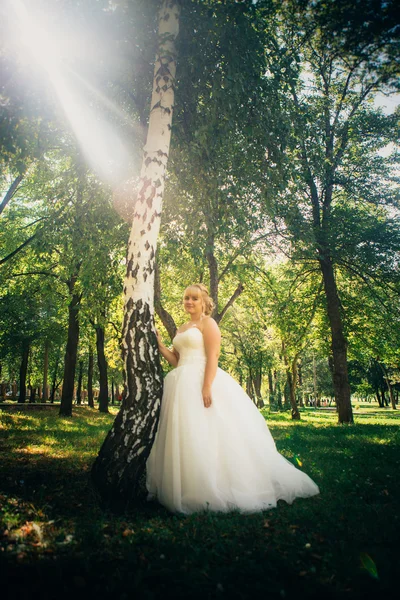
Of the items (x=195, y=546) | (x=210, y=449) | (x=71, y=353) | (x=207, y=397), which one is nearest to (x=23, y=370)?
(x=71, y=353)

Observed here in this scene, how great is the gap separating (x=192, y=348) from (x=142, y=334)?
881 millimetres

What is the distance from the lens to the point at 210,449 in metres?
4.26

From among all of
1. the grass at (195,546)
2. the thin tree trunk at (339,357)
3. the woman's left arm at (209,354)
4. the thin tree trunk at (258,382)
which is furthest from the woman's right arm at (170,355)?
the thin tree trunk at (258,382)

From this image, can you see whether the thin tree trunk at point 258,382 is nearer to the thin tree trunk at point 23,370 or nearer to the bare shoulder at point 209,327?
the thin tree trunk at point 23,370

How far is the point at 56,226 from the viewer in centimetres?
812

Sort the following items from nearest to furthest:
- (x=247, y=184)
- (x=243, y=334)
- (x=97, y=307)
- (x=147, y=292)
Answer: (x=147, y=292), (x=247, y=184), (x=97, y=307), (x=243, y=334)

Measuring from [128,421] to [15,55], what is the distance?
6194 mm

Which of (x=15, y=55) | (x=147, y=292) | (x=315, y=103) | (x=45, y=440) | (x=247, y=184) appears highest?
(x=315, y=103)

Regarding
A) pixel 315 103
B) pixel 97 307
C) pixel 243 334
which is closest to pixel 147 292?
pixel 97 307

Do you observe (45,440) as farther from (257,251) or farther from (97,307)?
(257,251)

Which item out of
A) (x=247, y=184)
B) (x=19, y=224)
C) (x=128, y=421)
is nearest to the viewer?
(x=128, y=421)

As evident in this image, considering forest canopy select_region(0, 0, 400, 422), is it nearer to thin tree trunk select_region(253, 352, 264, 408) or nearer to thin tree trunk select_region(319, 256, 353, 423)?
thin tree trunk select_region(319, 256, 353, 423)

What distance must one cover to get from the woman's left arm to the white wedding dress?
0.12m

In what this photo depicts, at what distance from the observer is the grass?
240 centimetres
